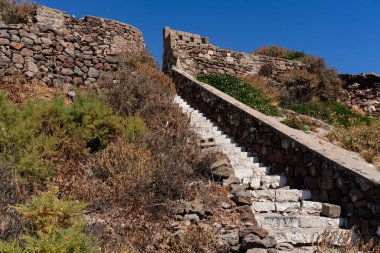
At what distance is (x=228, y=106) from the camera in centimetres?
964

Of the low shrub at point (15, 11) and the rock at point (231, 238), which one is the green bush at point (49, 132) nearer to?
the rock at point (231, 238)

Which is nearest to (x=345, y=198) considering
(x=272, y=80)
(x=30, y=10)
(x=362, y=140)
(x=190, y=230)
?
(x=190, y=230)

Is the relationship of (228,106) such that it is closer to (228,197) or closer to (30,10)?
(228,197)

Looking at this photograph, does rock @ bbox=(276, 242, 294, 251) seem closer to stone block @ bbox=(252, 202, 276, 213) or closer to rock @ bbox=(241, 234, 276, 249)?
rock @ bbox=(241, 234, 276, 249)

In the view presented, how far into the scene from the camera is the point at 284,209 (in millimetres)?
5660

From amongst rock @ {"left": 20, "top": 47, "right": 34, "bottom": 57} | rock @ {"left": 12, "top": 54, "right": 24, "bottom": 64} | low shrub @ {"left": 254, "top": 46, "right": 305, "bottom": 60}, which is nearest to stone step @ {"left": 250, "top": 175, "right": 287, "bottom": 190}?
rock @ {"left": 12, "top": 54, "right": 24, "bottom": 64}

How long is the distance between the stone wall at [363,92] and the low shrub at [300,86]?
2.15m

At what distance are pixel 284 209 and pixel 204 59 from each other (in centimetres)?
1075

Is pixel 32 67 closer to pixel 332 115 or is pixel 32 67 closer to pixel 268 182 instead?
pixel 268 182

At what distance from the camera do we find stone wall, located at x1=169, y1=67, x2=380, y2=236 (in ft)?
16.6

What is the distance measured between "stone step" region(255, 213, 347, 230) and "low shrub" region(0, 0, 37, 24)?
902 cm

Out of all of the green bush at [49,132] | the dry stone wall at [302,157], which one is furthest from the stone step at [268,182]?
the green bush at [49,132]

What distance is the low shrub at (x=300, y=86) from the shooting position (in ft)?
50.0

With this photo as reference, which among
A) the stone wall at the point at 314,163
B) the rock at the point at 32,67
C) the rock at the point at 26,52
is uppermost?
the rock at the point at 26,52
